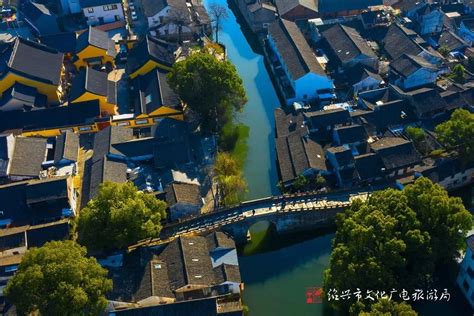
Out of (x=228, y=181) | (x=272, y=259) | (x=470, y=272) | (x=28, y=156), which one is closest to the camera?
(x=470, y=272)

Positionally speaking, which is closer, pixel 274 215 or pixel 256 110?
pixel 274 215

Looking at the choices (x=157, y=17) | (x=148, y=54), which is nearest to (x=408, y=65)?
(x=148, y=54)

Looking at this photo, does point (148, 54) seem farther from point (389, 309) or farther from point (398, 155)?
point (389, 309)

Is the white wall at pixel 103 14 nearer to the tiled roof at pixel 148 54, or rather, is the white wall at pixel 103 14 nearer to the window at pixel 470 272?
the tiled roof at pixel 148 54

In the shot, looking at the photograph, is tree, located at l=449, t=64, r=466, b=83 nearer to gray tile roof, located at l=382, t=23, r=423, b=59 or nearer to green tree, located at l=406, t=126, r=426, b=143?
gray tile roof, located at l=382, t=23, r=423, b=59

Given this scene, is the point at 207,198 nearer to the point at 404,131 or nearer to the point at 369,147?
the point at 369,147

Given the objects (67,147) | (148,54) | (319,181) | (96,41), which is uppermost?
(96,41)
